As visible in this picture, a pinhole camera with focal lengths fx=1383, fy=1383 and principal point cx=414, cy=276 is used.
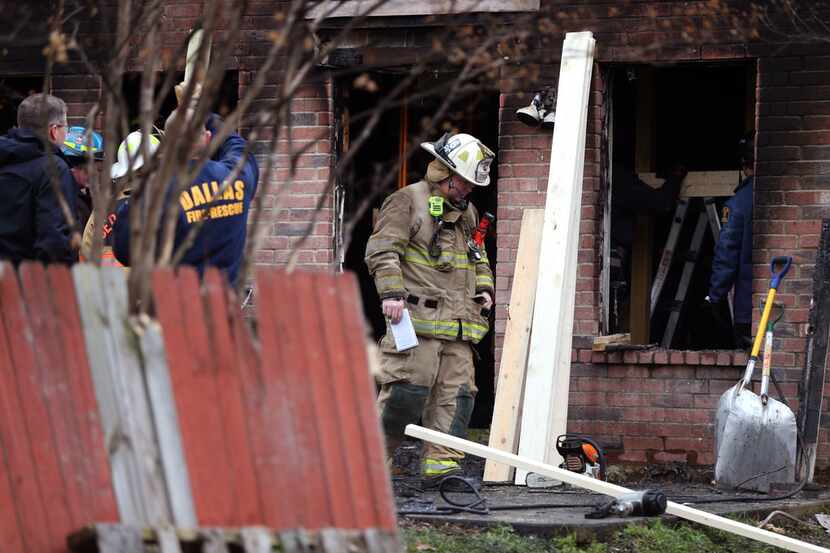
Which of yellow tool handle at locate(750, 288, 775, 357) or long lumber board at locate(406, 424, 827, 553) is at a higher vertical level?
yellow tool handle at locate(750, 288, 775, 357)

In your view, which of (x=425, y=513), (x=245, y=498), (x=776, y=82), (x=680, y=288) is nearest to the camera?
(x=245, y=498)

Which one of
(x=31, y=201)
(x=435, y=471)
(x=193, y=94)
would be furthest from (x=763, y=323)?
(x=193, y=94)

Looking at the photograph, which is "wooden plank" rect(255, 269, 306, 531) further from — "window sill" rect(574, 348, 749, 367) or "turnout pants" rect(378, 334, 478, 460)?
"window sill" rect(574, 348, 749, 367)

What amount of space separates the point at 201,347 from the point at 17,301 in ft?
1.74

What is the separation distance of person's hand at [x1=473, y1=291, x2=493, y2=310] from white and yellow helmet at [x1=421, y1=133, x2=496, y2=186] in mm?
650

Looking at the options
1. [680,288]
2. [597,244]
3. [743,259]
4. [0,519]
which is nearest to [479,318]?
[597,244]

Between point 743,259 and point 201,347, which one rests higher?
point 201,347

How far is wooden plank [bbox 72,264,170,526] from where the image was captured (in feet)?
10.2

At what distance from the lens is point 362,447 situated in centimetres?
311

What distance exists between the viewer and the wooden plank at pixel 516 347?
7992 mm

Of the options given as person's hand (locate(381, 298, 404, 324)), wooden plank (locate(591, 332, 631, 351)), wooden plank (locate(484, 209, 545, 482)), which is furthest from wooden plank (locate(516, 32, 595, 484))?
person's hand (locate(381, 298, 404, 324))

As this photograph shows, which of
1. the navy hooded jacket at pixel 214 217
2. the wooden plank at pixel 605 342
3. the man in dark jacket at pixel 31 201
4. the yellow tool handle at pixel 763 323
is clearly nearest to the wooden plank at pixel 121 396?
the navy hooded jacket at pixel 214 217

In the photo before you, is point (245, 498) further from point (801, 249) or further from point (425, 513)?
point (801, 249)

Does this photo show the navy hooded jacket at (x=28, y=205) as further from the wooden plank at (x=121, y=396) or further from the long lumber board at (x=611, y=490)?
the wooden plank at (x=121, y=396)
